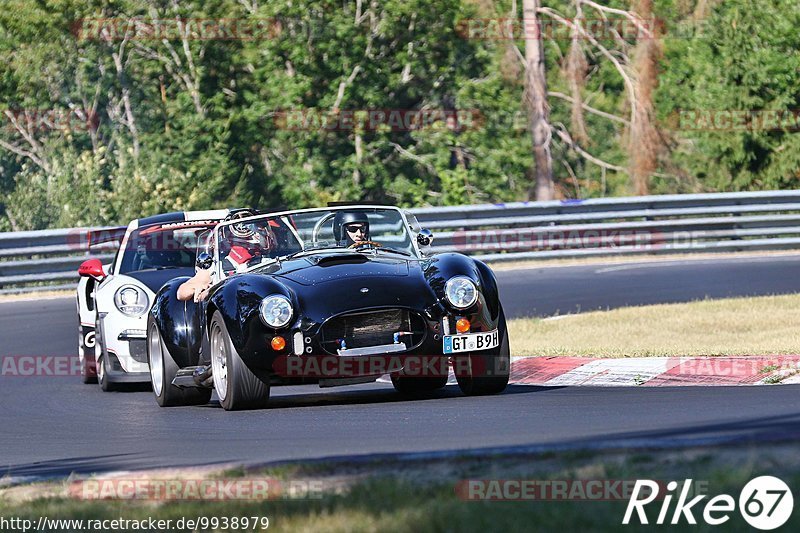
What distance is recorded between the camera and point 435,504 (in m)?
5.43

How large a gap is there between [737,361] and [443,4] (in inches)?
946

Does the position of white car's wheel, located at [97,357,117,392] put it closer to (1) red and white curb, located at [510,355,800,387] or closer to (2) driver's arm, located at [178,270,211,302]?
(2) driver's arm, located at [178,270,211,302]

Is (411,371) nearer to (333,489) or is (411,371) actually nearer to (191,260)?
(333,489)

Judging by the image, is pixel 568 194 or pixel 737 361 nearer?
pixel 737 361

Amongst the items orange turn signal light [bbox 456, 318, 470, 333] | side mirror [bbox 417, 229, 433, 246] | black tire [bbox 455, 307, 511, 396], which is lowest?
black tire [bbox 455, 307, 511, 396]

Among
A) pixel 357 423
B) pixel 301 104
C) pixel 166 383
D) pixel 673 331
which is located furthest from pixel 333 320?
pixel 301 104

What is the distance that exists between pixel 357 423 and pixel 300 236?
247 centimetres

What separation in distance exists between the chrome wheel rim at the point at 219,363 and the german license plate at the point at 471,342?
58.9 inches

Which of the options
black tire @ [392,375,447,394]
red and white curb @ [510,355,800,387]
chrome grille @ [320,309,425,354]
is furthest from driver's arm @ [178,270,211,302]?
red and white curb @ [510,355,800,387]

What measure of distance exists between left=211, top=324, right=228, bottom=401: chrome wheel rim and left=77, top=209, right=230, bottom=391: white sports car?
251 centimetres

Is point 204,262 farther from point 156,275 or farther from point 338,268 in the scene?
point 156,275

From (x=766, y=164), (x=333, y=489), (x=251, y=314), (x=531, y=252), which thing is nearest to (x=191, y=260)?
(x=251, y=314)

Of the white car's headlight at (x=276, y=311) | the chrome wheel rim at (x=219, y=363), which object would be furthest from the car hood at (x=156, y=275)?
the white car's headlight at (x=276, y=311)

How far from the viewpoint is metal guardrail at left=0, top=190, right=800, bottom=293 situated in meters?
24.4
